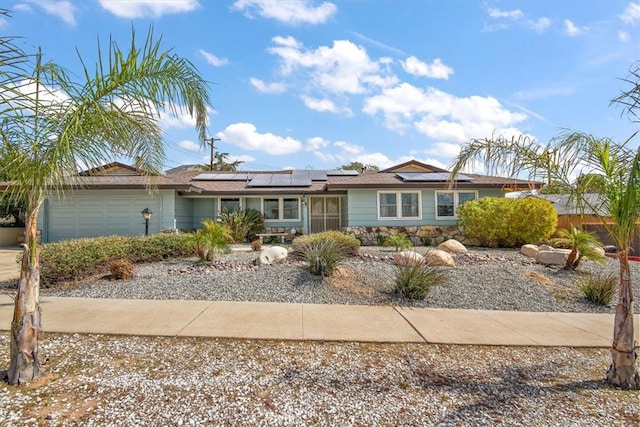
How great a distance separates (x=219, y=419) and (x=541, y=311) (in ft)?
20.6

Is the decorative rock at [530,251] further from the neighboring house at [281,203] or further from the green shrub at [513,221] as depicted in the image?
the neighboring house at [281,203]

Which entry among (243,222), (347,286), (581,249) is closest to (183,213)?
(243,222)

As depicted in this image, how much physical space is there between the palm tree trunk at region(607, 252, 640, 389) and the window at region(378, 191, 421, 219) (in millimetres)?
12405


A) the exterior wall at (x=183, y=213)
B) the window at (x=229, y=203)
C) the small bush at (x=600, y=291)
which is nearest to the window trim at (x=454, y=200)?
the small bush at (x=600, y=291)

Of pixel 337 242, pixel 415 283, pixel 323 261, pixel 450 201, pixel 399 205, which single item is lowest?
pixel 415 283

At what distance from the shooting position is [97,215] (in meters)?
15.2

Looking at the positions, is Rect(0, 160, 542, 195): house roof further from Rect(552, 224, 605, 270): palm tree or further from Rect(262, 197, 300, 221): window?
Rect(552, 224, 605, 270): palm tree

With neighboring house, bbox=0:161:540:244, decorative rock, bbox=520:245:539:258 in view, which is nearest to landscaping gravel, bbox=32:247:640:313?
decorative rock, bbox=520:245:539:258

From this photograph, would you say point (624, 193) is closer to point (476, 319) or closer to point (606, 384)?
point (606, 384)

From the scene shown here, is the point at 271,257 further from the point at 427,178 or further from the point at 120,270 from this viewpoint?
the point at 427,178

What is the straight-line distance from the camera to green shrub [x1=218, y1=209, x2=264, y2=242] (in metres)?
15.3

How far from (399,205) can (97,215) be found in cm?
1333

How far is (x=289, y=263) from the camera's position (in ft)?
30.4

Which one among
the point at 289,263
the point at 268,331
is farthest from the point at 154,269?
Result: the point at 268,331
